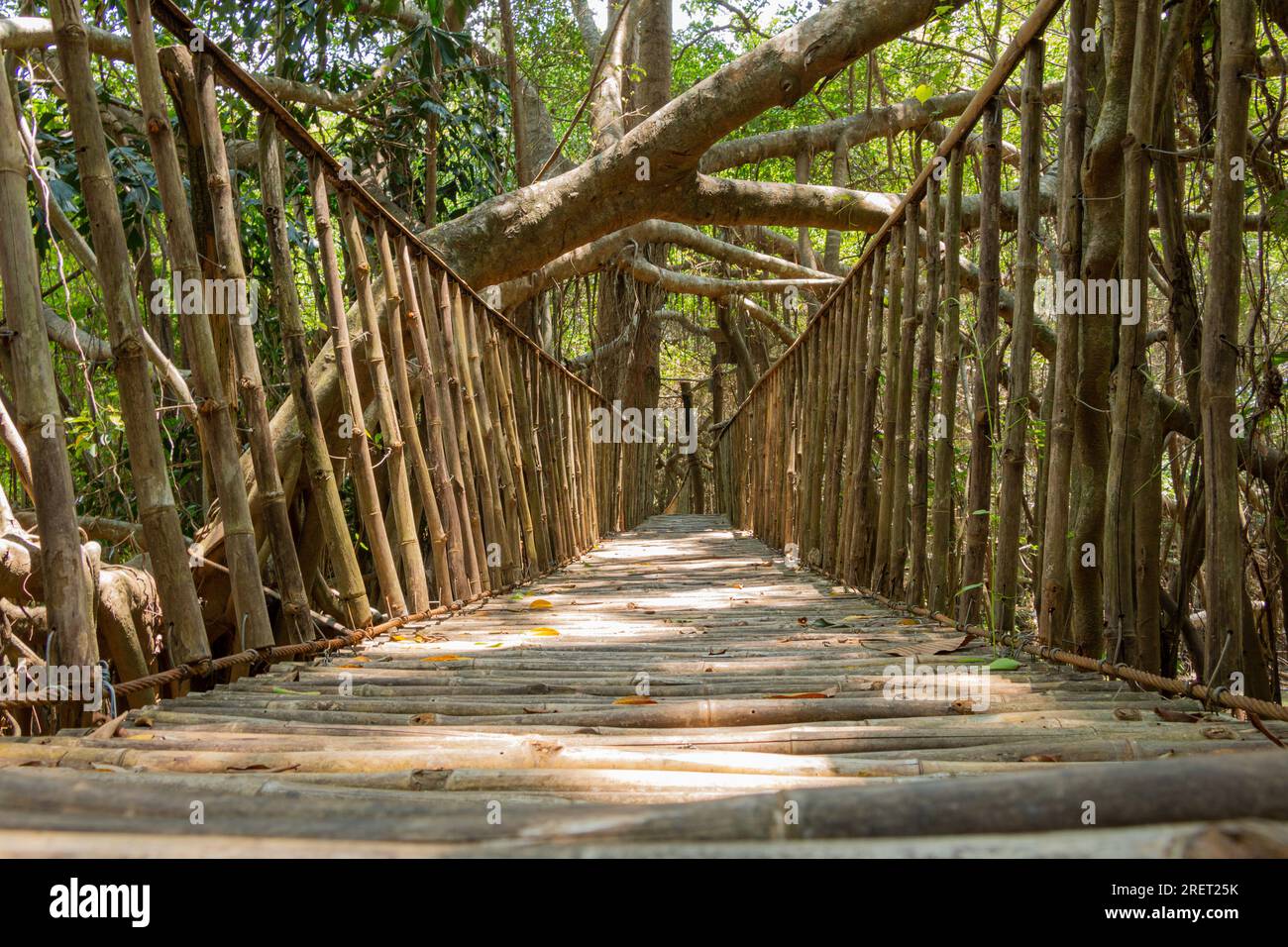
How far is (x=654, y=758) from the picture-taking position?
134cm

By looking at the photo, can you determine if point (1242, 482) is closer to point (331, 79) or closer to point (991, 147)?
point (991, 147)

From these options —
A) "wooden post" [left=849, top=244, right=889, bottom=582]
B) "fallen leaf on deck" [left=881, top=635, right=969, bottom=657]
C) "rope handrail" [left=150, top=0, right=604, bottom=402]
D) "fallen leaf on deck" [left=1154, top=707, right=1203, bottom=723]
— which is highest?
"rope handrail" [left=150, top=0, right=604, bottom=402]

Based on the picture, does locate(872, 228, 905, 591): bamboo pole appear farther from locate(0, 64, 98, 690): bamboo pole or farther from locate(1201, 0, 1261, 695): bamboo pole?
locate(0, 64, 98, 690): bamboo pole

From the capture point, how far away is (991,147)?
2.45 meters

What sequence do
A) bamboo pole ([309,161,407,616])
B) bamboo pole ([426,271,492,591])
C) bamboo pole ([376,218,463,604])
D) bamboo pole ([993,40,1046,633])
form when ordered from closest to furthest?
1. bamboo pole ([993,40,1046,633])
2. bamboo pole ([309,161,407,616])
3. bamboo pole ([376,218,463,604])
4. bamboo pole ([426,271,492,591])

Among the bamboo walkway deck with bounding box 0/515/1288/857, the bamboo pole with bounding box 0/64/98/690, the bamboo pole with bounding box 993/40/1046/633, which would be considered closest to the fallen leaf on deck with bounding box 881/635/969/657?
the bamboo walkway deck with bounding box 0/515/1288/857

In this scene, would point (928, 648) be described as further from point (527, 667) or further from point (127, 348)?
point (127, 348)

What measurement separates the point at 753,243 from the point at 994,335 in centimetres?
715

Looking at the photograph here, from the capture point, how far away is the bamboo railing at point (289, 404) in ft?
5.54

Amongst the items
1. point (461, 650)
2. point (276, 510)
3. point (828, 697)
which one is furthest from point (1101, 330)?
point (276, 510)

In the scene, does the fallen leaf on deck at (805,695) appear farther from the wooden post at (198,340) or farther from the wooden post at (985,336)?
the wooden post at (198,340)

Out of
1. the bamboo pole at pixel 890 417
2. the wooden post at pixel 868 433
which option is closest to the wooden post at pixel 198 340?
the bamboo pole at pixel 890 417

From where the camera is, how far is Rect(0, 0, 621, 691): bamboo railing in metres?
1.69

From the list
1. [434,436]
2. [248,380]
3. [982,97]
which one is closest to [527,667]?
[248,380]
